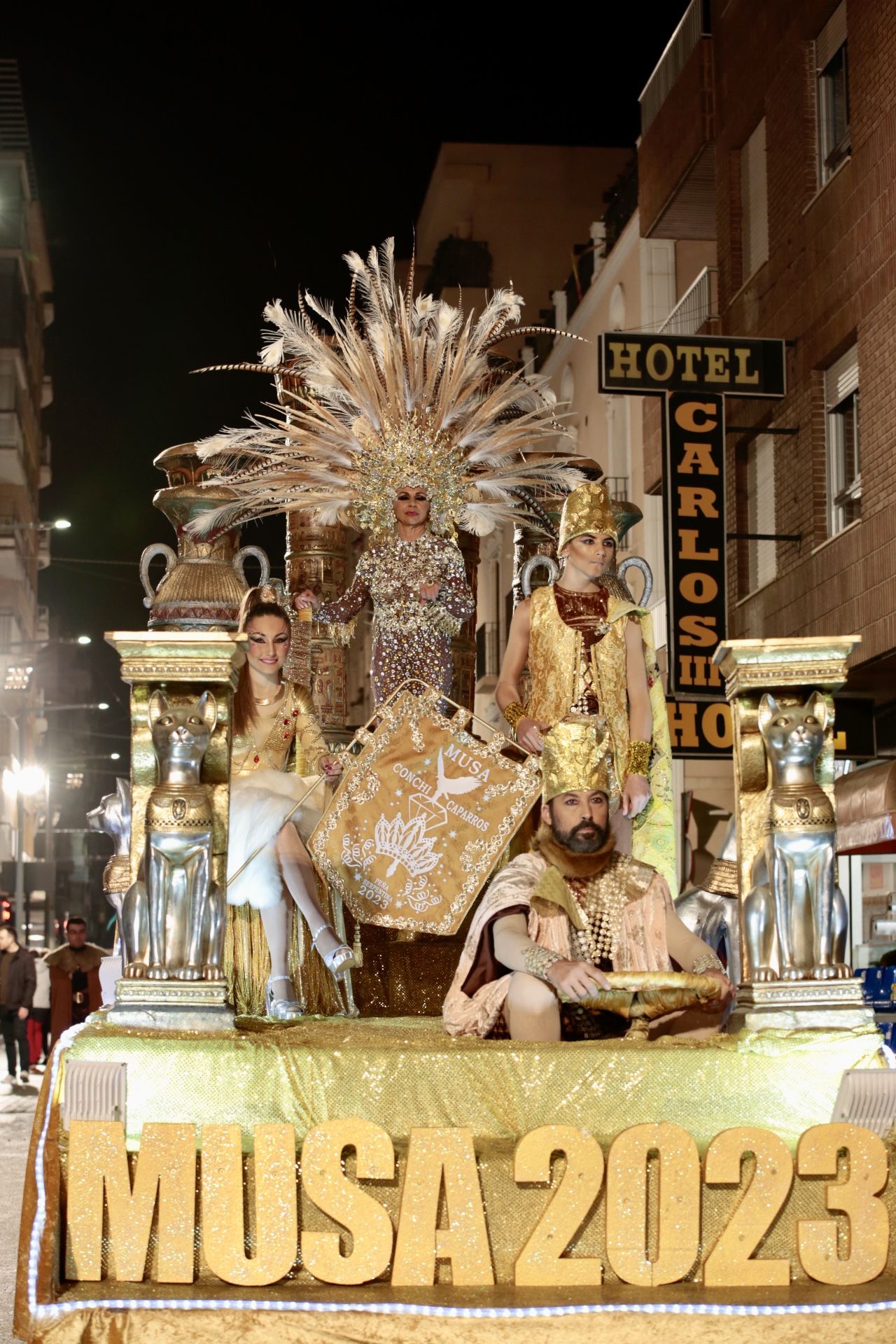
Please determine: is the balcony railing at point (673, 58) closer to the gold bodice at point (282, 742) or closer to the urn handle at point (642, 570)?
the urn handle at point (642, 570)

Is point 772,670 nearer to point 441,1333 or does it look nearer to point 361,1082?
point 361,1082

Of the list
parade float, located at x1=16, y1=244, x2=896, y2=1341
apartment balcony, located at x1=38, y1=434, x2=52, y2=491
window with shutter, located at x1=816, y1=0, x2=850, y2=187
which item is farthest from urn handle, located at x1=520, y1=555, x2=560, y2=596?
apartment balcony, located at x1=38, y1=434, x2=52, y2=491

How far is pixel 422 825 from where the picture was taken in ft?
25.2

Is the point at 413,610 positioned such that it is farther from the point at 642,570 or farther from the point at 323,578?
the point at 323,578

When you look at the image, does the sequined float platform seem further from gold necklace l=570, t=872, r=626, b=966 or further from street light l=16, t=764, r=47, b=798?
street light l=16, t=764, r=47, b=798

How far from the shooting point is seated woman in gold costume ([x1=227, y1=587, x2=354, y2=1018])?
7.28 metres

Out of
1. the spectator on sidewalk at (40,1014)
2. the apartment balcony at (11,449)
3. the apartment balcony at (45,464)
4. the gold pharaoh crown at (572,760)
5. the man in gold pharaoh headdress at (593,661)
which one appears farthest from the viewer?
the apartment balcony at (45,464)

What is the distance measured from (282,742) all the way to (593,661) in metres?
1.37

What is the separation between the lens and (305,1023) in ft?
21.6

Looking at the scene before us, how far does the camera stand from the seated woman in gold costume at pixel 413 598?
8.71 metres

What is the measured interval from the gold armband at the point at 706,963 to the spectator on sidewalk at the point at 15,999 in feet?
42.7

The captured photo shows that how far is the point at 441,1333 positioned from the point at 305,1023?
71.1 inches

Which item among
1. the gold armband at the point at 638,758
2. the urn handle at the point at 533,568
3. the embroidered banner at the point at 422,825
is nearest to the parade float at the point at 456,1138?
the embroidered banner at the point at 422,825

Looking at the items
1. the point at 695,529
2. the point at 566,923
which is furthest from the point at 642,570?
the point at 695,529
